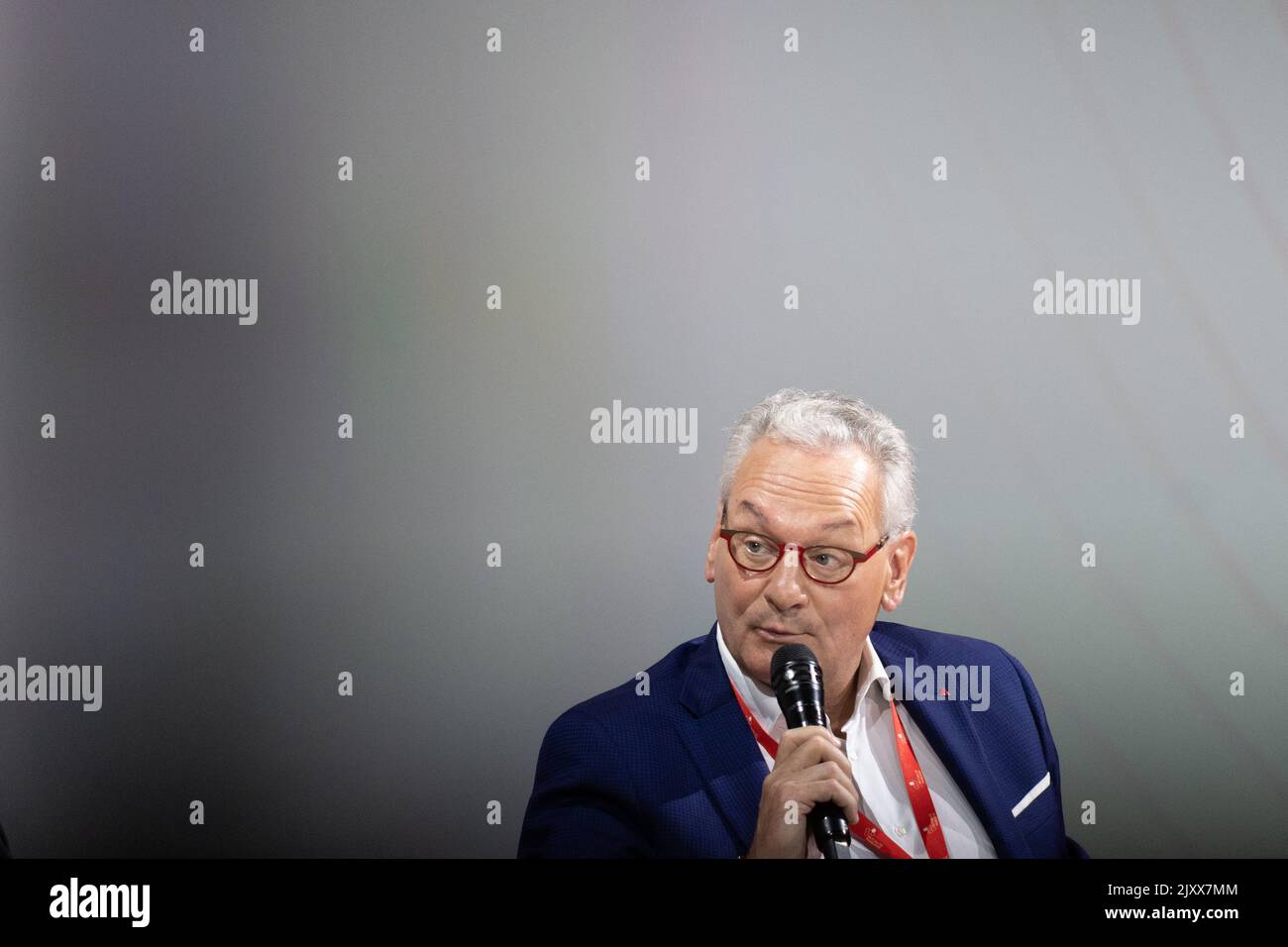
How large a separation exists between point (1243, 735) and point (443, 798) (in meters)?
1.98

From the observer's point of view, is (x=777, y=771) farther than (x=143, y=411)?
No

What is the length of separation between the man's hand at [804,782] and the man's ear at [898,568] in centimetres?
51

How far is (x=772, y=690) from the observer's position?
7.75ft

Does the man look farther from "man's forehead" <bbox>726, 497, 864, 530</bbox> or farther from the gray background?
the gray background

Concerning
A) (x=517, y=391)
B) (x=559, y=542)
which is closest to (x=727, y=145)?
(x=517, y=391)

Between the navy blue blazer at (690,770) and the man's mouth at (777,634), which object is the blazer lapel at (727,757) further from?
the man's mouth at (777,634)

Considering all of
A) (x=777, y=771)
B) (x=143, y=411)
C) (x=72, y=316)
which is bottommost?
(x=777, y=771)

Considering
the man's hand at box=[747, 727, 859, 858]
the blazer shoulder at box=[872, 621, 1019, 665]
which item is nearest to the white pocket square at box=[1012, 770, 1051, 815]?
the blazer shoulder at box=[872, 621, 1019, 665]

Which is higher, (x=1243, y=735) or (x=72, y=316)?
(x=72, y=316)

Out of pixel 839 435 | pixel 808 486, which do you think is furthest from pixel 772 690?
pixel 839 435

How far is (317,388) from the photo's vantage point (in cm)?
260

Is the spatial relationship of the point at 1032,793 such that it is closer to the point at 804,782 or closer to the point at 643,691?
the point at 804,782
